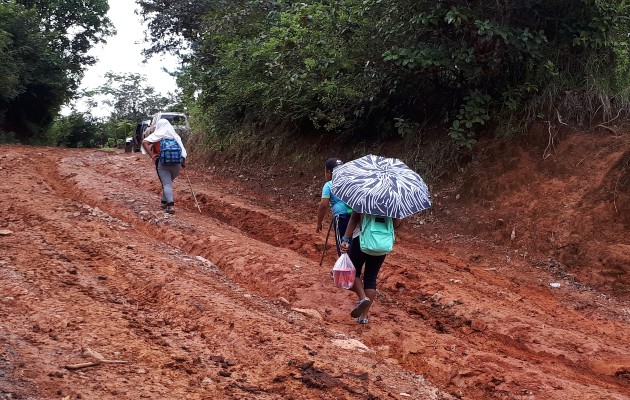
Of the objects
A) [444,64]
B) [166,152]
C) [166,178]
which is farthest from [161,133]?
[444,64]

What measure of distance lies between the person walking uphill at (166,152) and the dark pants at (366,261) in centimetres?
476

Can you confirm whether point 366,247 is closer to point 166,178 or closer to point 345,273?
point 345,273

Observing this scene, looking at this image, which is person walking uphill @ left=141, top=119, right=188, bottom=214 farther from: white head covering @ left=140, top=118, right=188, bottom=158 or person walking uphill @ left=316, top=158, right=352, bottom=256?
person walking uphill @ left=316, top=158, right=352, bottom=256

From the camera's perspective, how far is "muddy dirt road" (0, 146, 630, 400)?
175 inches

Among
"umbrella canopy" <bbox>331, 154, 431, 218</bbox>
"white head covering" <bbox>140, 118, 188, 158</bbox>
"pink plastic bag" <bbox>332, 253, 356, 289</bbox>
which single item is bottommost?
"pink plastic bag" <bbox>332, 253, 356, 289</bbox>

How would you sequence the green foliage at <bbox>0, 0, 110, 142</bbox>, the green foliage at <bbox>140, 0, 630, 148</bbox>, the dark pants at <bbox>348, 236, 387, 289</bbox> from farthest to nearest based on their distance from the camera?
1. the green foliage at <bbox>0, 0, 110, 142</bbox>
2. the green foliage at <bbox>140, 0, 630, 148</bbox>
3. the dark pants at <bbox>348, 236, 387, 289</bbox>

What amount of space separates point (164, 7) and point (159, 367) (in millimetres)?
25392

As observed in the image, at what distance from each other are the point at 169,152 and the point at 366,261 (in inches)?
198

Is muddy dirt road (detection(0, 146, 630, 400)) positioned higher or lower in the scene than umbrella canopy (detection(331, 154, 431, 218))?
lower

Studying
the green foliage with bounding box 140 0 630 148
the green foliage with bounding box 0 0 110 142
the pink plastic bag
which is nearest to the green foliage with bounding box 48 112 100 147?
the green foliage with bounding box 0 0 110 142

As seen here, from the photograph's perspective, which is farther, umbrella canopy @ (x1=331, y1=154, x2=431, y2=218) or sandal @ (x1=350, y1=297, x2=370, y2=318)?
sandal @ (x1=350, y1=297, x2=370, y2=318)

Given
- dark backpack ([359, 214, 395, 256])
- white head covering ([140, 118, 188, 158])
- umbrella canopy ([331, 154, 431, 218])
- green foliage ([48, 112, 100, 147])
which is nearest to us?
umbrella canopy ([331, 154, 431, 218])

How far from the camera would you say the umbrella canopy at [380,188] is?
234 inches

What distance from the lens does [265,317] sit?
5844 millimetres
